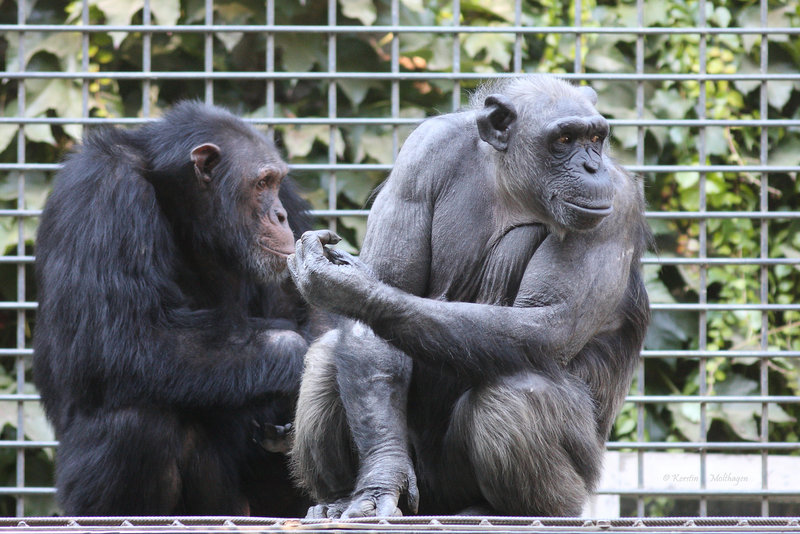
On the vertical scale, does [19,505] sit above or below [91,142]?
below

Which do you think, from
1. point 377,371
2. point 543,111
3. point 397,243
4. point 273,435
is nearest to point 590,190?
point 543,111

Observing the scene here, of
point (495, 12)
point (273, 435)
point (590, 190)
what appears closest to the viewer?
point (590, 190)

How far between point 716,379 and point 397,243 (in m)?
2.83

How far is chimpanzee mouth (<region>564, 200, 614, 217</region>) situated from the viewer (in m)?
2.71

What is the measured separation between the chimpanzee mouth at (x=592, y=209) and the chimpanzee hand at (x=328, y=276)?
1.75 ft

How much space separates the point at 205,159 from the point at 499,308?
167 cm

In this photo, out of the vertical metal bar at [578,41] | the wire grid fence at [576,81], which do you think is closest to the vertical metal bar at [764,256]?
the wire grid fence at [576,81]

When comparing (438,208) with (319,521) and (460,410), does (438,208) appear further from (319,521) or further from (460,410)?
(319,521)

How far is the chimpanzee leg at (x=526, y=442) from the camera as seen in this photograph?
2.68 meters

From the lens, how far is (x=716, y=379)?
205 inches

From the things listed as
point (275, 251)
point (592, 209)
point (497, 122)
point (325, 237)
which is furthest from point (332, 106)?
point (592, 209)

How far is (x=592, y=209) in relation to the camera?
2719 mm

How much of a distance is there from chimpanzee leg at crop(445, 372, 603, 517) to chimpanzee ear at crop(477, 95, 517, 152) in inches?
25.2

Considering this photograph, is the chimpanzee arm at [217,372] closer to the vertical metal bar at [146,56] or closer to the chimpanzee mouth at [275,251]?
the chimpanzee mouth at [275,251]
